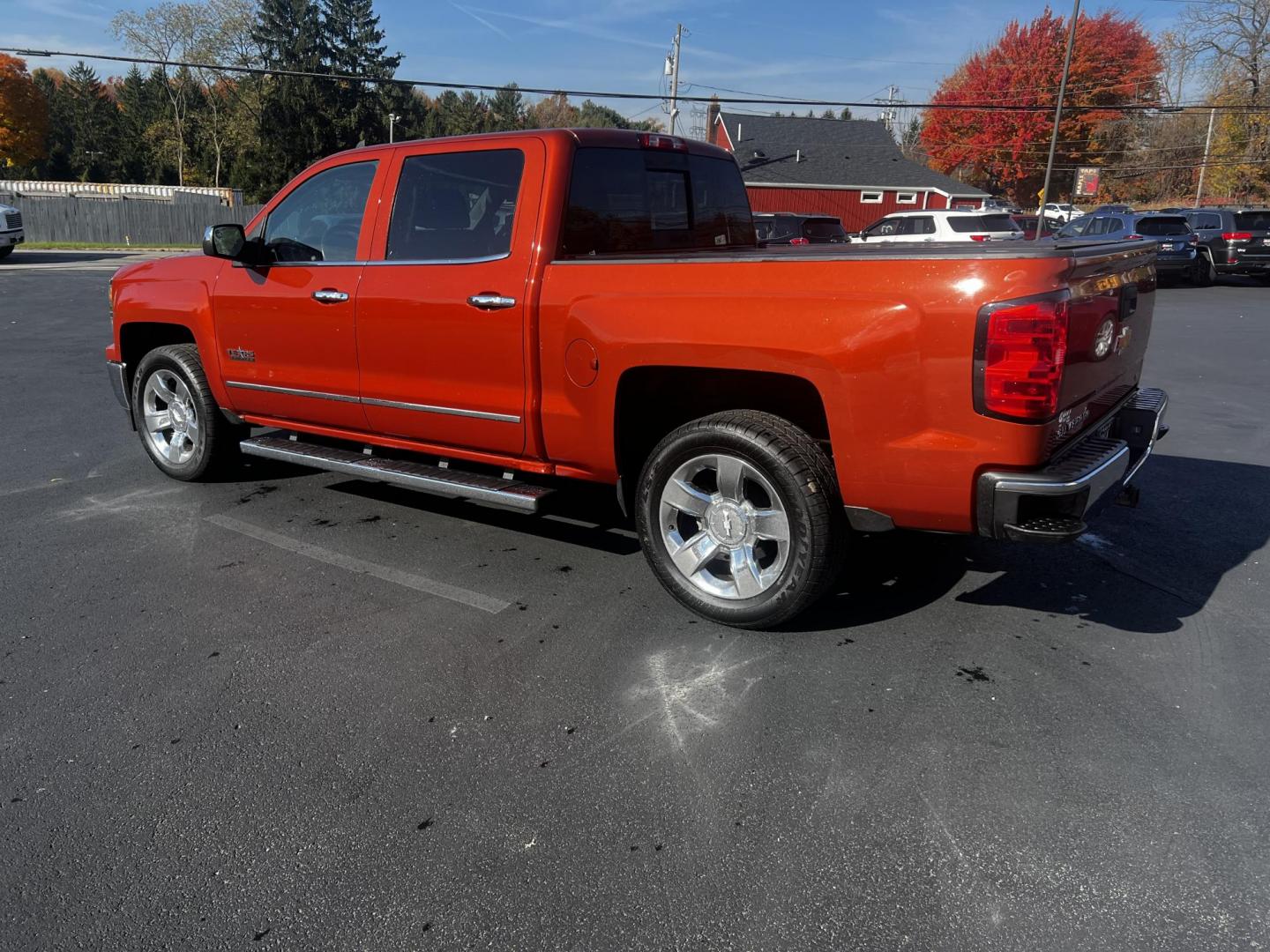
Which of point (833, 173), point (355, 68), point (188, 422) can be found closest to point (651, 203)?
point (188, 422)

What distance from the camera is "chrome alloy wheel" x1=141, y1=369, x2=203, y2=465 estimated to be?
600 cm

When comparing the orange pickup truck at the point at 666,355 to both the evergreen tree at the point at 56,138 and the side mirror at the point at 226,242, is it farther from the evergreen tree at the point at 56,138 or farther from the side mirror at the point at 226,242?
the evergreen tree at the point at 56,138

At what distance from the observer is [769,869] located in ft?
8.31

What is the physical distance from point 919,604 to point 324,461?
312 centimetres

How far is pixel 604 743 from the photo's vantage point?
123 inches

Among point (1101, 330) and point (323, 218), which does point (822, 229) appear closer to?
point (323, 218)

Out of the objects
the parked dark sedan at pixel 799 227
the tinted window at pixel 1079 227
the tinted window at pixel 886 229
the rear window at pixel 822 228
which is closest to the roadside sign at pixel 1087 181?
the tinted window at pixel 1079 227

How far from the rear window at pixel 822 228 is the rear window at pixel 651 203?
47.7 ft

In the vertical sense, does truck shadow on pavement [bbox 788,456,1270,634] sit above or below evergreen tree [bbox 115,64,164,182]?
below

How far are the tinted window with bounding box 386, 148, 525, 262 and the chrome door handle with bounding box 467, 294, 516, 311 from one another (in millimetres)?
223

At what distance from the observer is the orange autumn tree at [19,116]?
6106 centimetres

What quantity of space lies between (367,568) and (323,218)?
1941 mm

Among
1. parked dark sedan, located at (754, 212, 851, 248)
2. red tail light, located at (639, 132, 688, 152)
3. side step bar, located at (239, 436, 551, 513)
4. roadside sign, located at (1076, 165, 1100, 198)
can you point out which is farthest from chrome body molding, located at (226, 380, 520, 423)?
roadside sign, located at (1076, 165, 1100, 198)

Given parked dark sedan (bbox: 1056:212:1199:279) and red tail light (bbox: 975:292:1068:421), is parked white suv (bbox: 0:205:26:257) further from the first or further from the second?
red tail light (bbox: 975:292:1068:421)
